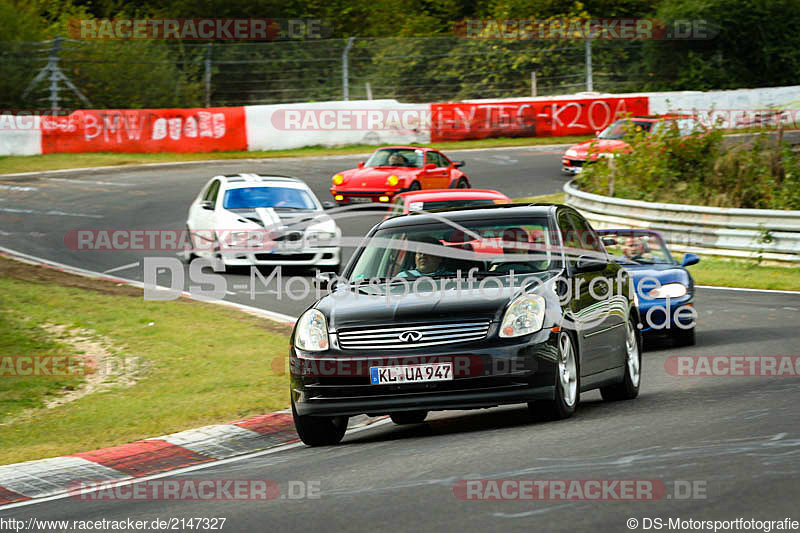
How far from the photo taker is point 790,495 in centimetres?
558

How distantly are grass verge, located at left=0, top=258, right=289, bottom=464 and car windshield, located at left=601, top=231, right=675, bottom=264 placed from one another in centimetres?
395

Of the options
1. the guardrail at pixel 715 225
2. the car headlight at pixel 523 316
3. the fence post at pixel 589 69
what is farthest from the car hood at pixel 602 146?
the car headlight at pixel 523 316

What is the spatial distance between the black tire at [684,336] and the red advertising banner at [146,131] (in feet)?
78.1

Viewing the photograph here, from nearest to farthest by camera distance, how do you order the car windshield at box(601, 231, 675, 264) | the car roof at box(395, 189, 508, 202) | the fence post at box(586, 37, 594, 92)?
the car windshield at box(601, 231, 675, 264)
the car roof at box(395, 189, 508, 202)
the fence post at box(586, 37, 594, 92)

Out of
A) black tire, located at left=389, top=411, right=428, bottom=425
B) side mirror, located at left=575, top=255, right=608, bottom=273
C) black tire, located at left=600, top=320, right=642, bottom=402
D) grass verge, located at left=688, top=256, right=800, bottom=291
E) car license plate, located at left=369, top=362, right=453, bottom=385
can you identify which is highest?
side mirror, located at left=575, top=255, right=608, bottom=273

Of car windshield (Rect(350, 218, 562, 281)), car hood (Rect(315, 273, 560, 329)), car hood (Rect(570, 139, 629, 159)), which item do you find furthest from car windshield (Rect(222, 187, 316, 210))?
car hood (Rect(315, 273, 560, 329))

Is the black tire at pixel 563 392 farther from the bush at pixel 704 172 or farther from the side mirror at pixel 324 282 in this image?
the bush at pixel 704 172

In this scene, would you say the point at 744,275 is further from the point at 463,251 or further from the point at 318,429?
the point at 318,429

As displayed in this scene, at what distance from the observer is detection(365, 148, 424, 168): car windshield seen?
84.2 ft

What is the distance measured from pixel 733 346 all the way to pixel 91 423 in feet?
21.6

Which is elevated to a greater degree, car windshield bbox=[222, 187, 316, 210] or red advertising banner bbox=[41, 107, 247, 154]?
red advertising banner bbox=[41, 107, 247, 154]

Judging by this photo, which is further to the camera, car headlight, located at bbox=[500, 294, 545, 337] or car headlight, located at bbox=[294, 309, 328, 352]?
car headlight, located at bbox=[294, 309, 328, 352]

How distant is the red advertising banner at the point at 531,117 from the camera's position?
1474 inches

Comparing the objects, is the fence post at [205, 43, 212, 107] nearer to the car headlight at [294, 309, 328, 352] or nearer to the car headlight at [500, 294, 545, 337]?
the car headlight at [294, 309, 328, 352]
